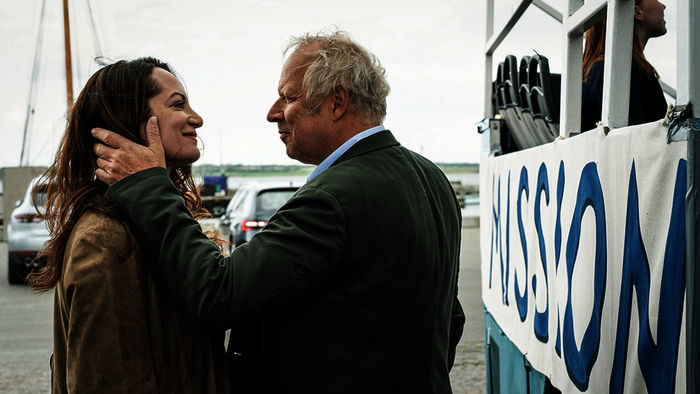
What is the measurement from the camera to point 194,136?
6.04ft

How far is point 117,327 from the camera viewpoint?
1494 mm

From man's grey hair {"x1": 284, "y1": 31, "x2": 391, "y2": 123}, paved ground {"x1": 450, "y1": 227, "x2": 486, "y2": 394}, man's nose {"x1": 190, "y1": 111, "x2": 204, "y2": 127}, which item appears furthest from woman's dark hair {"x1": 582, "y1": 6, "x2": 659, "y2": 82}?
paved ground {"x1": 450, "y1": 227, "x2": 486, "y2": 394}

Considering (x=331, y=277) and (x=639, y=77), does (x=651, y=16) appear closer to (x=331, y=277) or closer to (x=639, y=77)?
(x=639, y=77)

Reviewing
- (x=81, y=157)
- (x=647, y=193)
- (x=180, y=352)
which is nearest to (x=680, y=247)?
(x=647, y=193)

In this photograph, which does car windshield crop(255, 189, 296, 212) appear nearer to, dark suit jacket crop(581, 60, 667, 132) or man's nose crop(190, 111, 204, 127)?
dark suit jacket crop(581, 60, 667, 132)

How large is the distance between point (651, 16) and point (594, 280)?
1.31m

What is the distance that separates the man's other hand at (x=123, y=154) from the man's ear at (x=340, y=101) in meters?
0.48

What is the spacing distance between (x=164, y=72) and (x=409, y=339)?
1.00 m

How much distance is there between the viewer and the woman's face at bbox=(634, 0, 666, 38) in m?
2.62

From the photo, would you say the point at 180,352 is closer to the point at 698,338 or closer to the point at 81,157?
the point at 81,157

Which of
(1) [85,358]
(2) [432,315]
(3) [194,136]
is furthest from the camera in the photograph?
(3) [194,136]

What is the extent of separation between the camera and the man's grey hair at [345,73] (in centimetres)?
177

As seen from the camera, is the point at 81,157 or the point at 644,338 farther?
the point at 81,157

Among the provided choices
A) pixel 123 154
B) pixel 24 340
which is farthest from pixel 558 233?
pixel 24 340
